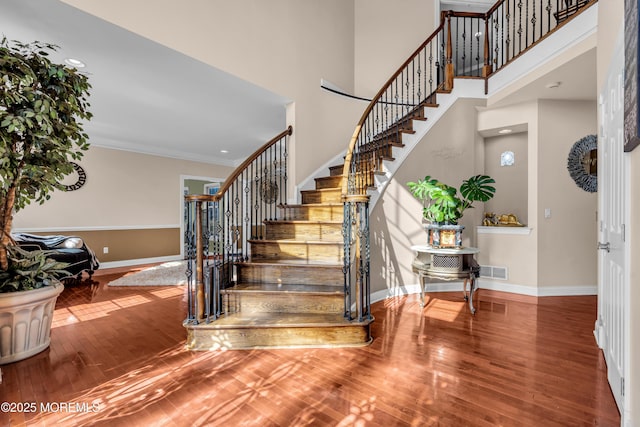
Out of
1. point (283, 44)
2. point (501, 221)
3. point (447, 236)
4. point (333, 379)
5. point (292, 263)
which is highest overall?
point (283, 44)

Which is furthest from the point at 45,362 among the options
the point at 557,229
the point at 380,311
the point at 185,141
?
the point at 557,229

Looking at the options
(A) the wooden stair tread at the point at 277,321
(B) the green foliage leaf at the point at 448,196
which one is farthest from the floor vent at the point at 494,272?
(A) the wooden stair tread at the point at 277,321

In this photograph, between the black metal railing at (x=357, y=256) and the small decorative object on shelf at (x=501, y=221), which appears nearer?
the black metal railing at (x=357, y=256)

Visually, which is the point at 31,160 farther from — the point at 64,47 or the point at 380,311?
the point at 380,311

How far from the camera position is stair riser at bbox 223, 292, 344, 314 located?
8.71ft

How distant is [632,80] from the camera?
120cm

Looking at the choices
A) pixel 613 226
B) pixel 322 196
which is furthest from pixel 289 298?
pixel 613 226

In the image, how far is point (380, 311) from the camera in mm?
3293

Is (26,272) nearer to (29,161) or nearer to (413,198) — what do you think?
(29,161)

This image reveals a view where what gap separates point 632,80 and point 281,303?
2.55 meters

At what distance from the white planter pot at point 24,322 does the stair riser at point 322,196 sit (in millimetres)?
2619

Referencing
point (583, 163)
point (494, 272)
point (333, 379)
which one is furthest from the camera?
point (494, 272)

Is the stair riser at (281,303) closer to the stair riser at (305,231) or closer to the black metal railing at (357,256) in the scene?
the black metal railing at (357,256)

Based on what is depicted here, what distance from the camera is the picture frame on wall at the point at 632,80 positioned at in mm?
1125
